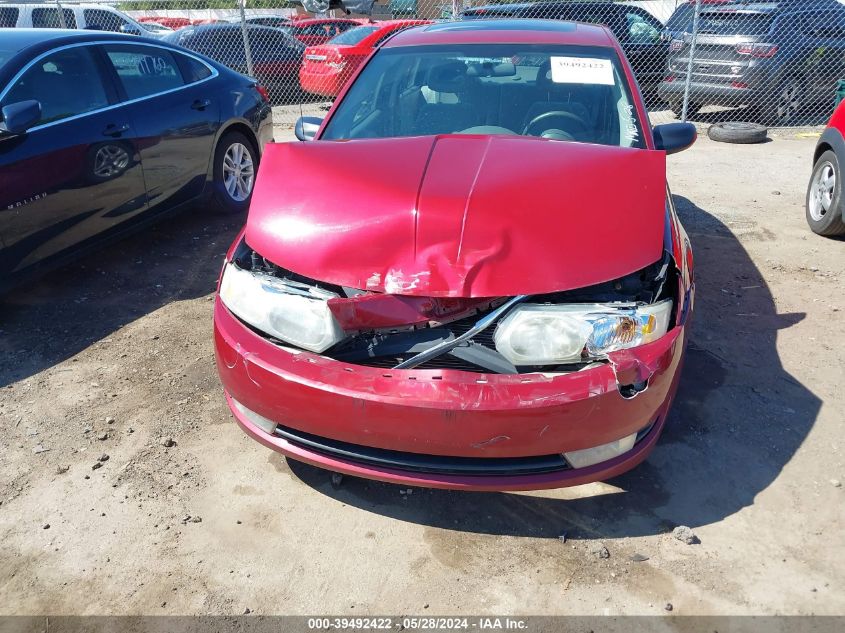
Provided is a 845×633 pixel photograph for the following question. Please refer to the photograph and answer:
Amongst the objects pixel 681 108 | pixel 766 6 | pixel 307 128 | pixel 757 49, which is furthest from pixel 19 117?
pixel 766 6

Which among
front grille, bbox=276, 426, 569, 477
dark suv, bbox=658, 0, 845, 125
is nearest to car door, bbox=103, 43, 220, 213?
front grille, bbox=276, 426, 569, 477

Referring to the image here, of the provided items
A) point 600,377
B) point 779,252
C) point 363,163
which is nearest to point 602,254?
point 600,377

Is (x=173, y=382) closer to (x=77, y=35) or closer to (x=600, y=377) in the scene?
(x=600, y=377)

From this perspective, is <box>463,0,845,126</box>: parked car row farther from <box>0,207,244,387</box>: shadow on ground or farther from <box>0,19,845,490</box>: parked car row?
<box>0,207,244,387</box>: shadow on ground

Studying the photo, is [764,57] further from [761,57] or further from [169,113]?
[169,113]

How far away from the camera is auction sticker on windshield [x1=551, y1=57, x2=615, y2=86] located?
3443mm

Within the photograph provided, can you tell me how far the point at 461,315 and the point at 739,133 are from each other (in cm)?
793

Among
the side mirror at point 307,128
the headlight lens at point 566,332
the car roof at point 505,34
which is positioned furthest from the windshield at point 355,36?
the headlight lens at point 566,332

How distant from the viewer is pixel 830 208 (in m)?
5.18

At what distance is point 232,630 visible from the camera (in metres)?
2.15

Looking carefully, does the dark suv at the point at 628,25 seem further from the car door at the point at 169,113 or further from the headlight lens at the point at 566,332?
the headlight lens at the point at 566,332

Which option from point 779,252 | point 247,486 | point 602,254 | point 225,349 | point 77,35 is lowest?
point 779,252

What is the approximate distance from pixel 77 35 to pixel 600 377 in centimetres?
436

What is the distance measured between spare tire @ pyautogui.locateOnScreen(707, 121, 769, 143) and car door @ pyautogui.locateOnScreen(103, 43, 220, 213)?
21.5 ft
